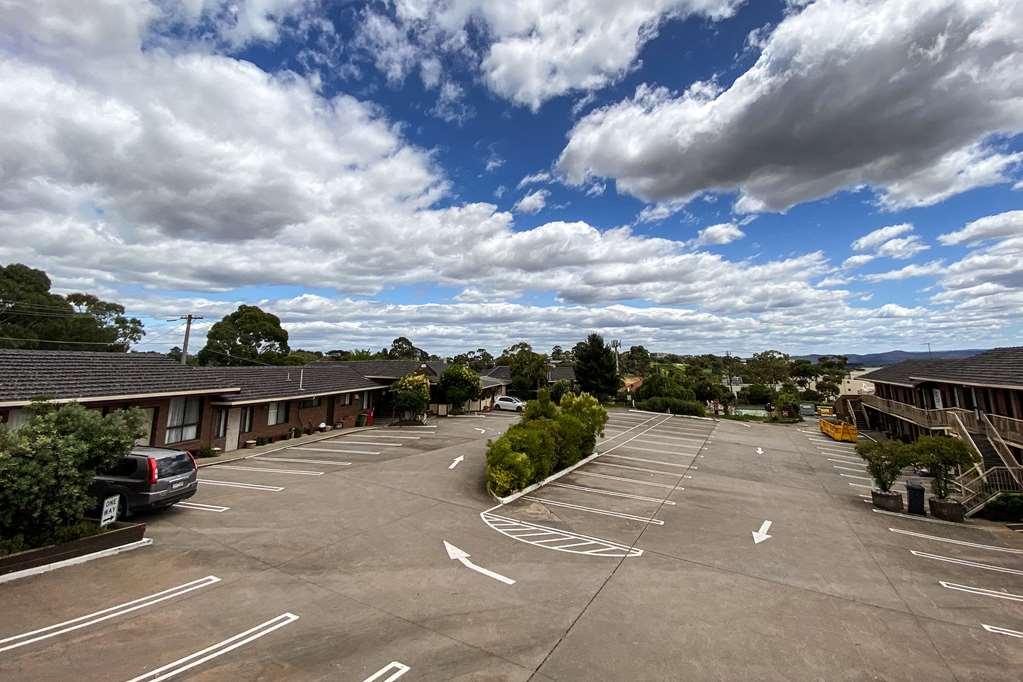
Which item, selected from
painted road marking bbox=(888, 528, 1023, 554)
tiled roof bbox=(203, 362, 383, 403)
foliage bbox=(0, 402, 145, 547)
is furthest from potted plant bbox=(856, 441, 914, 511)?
tiled roof bbox=(203, 362, 383, 403)

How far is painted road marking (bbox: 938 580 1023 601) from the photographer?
28.0 ft

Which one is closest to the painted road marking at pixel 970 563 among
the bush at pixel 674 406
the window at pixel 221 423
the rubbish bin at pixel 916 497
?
the rubbish bin at pixel 916 497

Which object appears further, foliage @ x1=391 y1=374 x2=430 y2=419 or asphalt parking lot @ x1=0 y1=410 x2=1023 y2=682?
foliage @ x1=391 y1=374 x2=430 y2=419

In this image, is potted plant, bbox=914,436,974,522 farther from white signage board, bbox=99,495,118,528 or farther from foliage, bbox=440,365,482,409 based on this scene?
foliage, bbox=440,365,482,409

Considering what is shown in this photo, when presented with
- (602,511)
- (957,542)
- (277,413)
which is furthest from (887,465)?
(277,413)

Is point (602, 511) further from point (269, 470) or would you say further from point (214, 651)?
point (269, 470)

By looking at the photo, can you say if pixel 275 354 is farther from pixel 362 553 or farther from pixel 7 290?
pixel 362 553

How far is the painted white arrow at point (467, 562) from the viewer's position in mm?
8195

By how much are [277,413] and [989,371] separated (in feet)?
118

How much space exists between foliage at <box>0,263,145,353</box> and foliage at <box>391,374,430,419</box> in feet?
81.1

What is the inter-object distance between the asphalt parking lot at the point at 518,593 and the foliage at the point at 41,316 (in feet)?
118

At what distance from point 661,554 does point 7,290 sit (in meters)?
49.6

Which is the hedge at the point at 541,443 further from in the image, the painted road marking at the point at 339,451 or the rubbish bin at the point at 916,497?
the rubbish bin at the point at 916,497

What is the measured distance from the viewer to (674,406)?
1905 inches
